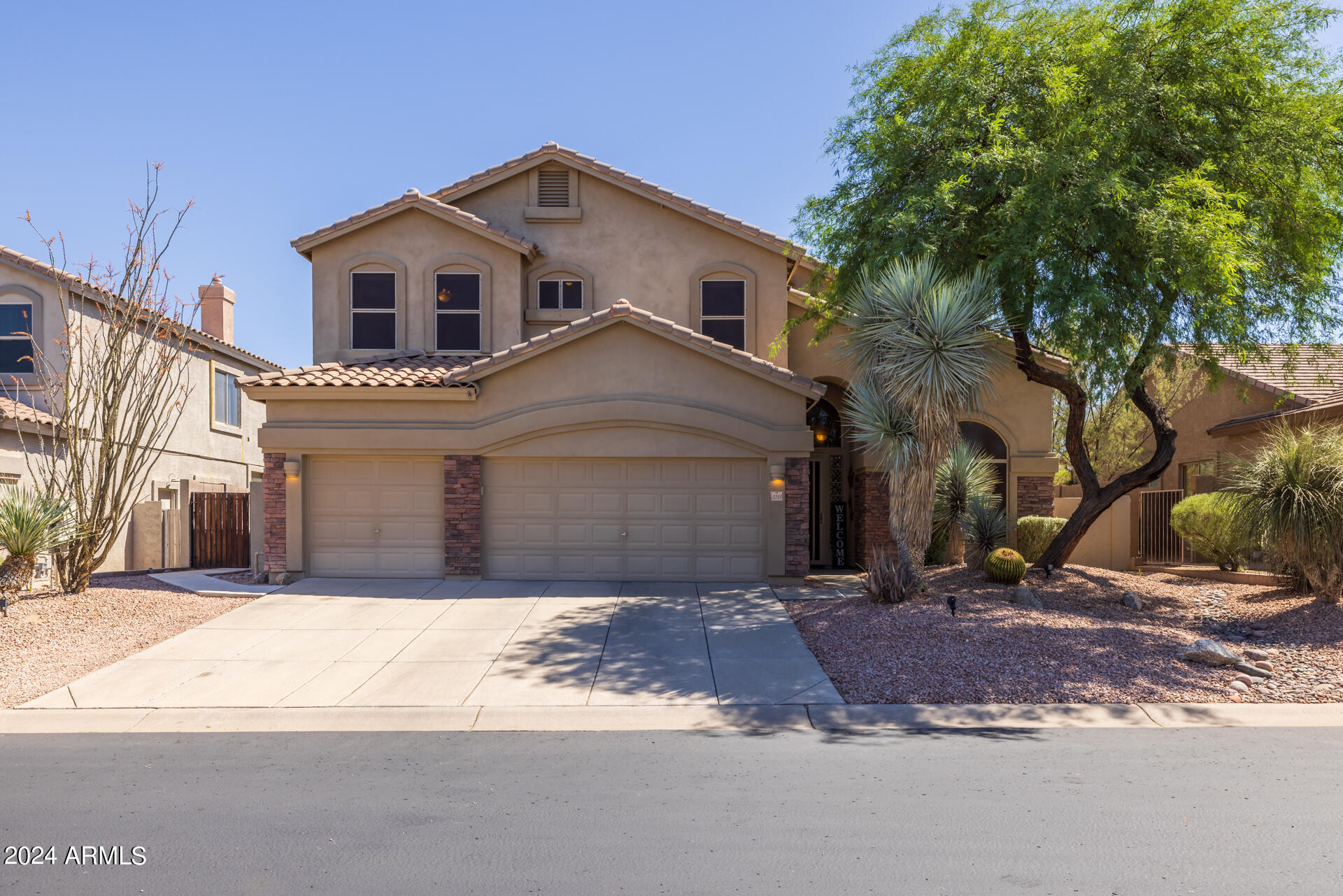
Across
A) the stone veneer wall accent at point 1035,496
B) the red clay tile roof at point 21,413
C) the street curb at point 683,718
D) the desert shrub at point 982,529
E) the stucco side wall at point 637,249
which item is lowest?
the street curb at point 683,718

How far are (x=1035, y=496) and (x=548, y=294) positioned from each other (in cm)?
1083

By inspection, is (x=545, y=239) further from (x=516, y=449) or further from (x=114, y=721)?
(x=114, y=721)

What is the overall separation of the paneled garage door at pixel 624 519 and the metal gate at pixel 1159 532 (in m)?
9.44

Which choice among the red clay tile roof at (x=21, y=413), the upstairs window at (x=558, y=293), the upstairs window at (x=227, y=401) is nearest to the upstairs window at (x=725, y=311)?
the upstairs window at (x=558, y=293)

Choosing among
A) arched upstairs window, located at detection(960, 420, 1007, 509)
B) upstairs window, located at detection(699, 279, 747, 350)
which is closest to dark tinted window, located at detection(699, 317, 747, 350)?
upstairs window, located at detection(699, 279, 747, 350)

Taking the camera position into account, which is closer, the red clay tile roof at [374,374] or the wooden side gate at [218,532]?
the red clay tile roof at [374,374]

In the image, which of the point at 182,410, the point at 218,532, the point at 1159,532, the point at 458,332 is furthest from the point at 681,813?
the point at 1159,532

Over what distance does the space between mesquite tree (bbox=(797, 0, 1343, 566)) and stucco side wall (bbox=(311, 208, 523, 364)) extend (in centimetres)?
763

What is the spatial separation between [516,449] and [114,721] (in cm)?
795

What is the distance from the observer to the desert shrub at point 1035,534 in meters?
17.2

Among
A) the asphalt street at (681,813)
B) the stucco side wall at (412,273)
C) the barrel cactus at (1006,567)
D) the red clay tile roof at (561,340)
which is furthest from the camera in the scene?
the stucco side wall at (412,273)

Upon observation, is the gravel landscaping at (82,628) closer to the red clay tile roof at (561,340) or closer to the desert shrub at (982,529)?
the red clay tile roof at (561,340)

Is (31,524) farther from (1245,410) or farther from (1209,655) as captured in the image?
(1245,410)

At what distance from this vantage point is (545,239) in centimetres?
1912
